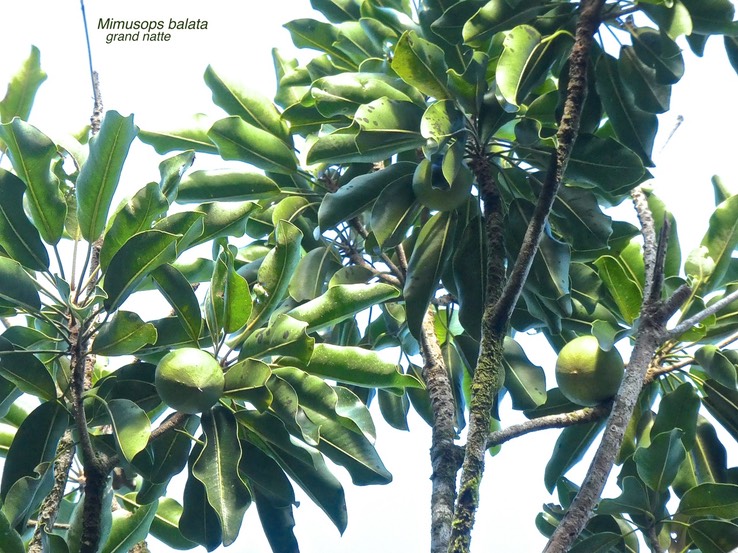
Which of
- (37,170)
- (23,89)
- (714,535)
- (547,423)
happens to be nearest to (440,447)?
(547,423)

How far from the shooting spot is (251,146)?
2.62 m

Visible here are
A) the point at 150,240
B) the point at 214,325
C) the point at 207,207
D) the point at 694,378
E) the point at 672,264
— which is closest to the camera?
the point at 150,240

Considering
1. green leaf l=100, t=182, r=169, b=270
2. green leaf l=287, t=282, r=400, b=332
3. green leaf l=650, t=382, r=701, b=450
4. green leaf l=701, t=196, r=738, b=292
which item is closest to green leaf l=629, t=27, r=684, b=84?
green leaf l=701, t=196, r=738, b=292

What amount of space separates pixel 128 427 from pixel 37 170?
0.66 meters

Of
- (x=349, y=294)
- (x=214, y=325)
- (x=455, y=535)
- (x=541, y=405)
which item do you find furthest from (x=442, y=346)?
(x=455, y=535)

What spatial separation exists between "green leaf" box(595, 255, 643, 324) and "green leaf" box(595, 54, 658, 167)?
1.07ft

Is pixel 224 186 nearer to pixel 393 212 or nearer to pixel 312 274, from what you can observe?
pixel 312 274

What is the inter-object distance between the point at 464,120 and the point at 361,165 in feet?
1.92

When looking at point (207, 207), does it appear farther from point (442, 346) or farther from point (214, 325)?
point (442, 346)

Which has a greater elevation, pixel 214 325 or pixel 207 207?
pixel 207 207

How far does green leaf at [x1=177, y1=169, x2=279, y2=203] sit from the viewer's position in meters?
2.63

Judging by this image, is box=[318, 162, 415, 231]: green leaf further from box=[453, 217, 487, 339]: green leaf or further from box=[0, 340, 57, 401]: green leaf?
box=[0, 340, 57, 401]: green leaf

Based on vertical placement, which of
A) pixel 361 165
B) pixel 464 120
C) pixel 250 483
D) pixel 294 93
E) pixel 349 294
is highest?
pixel 294 93

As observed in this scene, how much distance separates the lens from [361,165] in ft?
8.73
